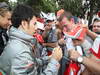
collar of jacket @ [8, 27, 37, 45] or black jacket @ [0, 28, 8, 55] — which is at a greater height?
collar of jacket @ [8, 27, 37, 45]

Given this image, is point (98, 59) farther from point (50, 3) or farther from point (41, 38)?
point (50, 3)

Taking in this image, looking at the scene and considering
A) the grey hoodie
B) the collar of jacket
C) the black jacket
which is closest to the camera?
the grey hoodie

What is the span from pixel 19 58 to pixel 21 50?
3.6 inches

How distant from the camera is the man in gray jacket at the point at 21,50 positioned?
2645 millimetres

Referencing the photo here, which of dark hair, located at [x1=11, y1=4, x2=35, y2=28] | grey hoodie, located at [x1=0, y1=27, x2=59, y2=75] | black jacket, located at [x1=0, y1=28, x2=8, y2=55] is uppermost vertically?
dark hair, located at [x1=11, y1=4, x2=35, y2=28]

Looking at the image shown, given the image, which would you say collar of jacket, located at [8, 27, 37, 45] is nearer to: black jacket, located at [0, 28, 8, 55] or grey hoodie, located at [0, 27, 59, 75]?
grey hoodie, located at [0, 27, 59, 75]

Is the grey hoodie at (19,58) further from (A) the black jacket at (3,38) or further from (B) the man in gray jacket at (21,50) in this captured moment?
(A) the black jacket at (3,38)

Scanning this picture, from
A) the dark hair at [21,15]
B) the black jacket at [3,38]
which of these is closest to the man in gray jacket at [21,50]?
the dark hair at [21,15]

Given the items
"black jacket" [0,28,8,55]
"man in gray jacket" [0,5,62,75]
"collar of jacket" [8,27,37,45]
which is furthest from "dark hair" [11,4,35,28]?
"black jacket" [0,28,8,55]

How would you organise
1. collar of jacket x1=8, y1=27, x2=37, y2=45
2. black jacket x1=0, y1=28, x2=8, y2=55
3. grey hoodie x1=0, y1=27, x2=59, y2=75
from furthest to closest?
1. black jacket x1=0, y1=28, x2=8, y2=55
2. collar of jacket x1=8, y1=27, x2=37, y2=45
3. grey hoodie x1=0, y1=27, x2=59, y2=75

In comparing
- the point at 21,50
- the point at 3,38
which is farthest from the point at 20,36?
the point at 3,38

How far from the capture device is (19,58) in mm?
2641

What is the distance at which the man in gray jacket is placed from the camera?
2.64 metres

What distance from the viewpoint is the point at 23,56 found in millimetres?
2656
